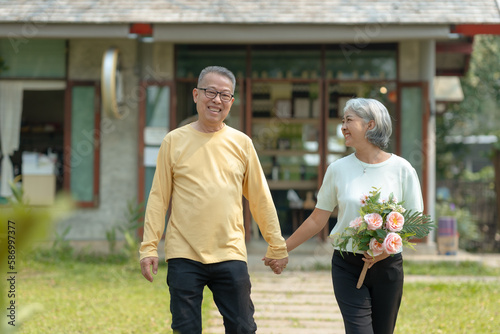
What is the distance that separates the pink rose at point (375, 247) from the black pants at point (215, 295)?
0.71 meters

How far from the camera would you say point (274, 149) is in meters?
10.5

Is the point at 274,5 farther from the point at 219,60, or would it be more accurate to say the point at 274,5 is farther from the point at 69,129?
the point at 69,129

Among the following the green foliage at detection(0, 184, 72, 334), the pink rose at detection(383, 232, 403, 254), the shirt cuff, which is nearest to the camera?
the green foliage at detection(0, 184, 72, 334)

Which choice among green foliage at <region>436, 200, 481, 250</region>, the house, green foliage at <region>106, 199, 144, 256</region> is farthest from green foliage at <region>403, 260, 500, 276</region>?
green foliage at <region>106, 199, 144, 256</region>

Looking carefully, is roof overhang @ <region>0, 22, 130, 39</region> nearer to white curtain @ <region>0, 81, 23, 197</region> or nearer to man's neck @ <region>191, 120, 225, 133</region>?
white curtain @ <region>0, 81, 23, 197</region>

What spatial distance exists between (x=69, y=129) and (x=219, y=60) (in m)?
2.48

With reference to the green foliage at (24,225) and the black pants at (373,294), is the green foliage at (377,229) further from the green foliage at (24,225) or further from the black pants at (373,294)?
the green foliage at (24,225)

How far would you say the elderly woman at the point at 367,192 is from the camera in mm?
3455

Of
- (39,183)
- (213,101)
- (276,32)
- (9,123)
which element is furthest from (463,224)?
(213,101)

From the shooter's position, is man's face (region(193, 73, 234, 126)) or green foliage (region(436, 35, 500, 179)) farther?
green foliage (region(436, 35, 500, 179))

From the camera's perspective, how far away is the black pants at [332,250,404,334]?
11.3 feet

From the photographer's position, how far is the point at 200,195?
11.3 ft

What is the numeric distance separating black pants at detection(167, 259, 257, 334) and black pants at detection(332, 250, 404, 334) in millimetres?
531

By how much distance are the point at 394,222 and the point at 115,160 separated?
6840 mm
